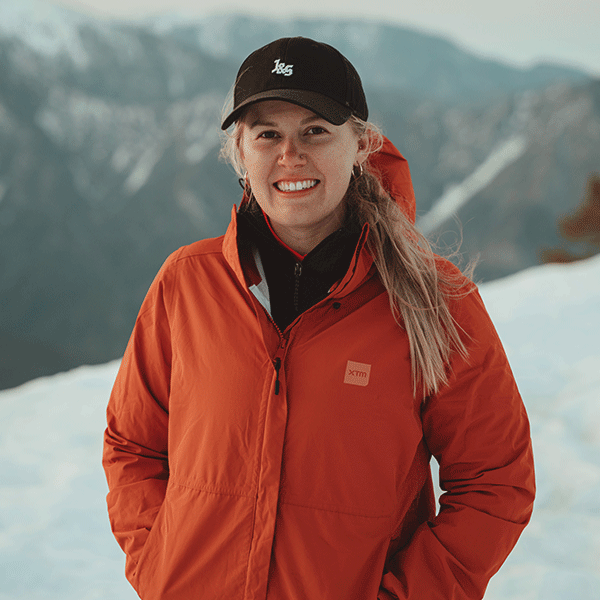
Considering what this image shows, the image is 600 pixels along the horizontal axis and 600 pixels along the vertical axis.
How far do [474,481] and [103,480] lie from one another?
196 cm

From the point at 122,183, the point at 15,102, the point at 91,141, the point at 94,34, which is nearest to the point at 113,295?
the point at 122,183

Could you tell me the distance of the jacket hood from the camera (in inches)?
A: 43.0

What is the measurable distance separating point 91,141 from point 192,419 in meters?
46.1

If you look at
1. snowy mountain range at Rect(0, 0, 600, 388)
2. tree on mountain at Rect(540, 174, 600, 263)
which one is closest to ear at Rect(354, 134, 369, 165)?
tree on mountain at Rect(540, 174, 600, 263)

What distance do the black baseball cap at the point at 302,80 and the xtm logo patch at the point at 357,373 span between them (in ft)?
1.31

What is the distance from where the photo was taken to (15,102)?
136 feet

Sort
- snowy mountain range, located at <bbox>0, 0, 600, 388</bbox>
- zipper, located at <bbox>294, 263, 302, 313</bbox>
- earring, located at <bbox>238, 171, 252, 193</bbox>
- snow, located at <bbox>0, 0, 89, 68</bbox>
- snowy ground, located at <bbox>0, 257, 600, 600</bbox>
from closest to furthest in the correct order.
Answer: zipper, located at <bbox>294, 263, 302, 313</bbox>
earring, located at <bbox>238, 171, 252, 193</bbox>
snowy ground, located at <bbox>0, 257, 600, 600</bbox>
snowy mountain range, located at <bbox>0, 0, 600, 388</bbox>
snow, located at <bbox>0, 0, 89, 68</bbox>

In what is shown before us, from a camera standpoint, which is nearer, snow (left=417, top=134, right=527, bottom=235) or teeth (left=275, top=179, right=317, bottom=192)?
teeth (left=275, top=179, right=317, bottom=192)

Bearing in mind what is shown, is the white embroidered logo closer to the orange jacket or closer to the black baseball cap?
the black baseball cap

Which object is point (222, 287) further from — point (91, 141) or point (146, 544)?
point (91, 141)

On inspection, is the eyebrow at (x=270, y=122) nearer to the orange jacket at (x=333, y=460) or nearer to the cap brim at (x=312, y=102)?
the cap brim at (x=312, y=102)

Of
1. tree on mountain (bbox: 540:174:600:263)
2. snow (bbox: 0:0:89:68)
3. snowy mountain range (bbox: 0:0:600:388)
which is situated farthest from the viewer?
snow (bbox: 0:0:89:68)

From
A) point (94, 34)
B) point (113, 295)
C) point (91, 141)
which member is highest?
point (94, 34)

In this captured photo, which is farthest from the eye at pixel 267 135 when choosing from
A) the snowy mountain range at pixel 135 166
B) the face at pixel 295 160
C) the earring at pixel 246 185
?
the snowy mountain range at pixel 135 166
